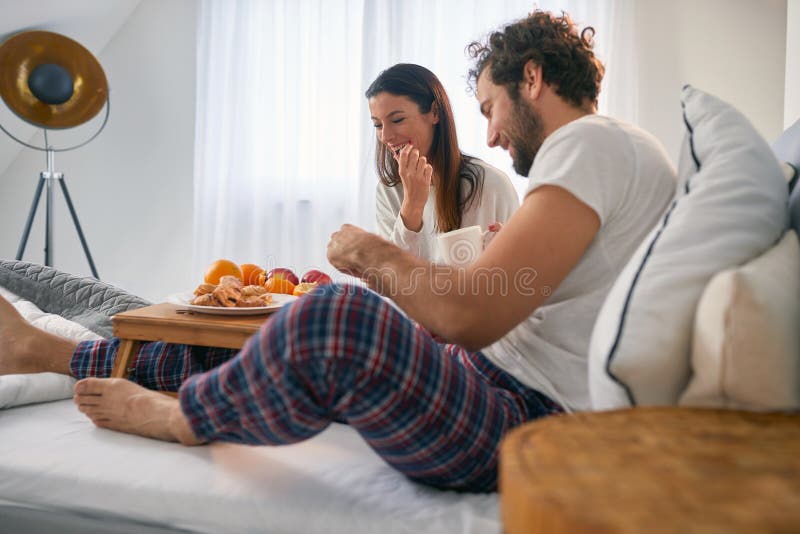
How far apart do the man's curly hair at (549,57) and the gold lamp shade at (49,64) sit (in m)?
2.72

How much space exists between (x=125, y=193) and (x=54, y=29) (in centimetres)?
101

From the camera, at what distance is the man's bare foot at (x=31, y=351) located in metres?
1.57

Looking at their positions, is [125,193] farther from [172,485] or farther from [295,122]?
[172,485]

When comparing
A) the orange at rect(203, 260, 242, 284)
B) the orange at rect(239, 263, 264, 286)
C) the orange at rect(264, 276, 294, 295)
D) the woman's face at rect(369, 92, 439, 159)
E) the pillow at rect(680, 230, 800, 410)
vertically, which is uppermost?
the woman's face at rect(369, 92, 439, 159)

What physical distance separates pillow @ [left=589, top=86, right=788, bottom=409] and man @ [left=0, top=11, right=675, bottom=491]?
139mm

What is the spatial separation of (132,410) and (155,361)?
30 centimetres

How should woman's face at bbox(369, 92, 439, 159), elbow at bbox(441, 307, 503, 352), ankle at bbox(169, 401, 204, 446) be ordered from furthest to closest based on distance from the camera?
woman's face at bbox(369, 92, 439, 159), ankle at bbox(169, 401, 204, 446), elbow at bbox(441, 307, 503, 352)

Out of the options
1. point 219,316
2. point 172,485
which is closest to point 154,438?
point 172,485

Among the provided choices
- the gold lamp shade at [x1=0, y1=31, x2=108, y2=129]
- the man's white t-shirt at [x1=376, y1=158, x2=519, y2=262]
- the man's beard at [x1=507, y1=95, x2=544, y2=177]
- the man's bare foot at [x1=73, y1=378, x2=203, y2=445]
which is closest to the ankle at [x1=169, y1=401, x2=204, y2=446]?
the man's bare foot at [x1=73, y1=378, x2=203, y2=445]

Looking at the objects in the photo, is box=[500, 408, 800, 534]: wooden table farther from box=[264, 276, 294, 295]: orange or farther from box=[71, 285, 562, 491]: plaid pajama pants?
box=[264, 276, 294, 295]: orange

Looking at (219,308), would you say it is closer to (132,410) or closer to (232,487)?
(132,410)

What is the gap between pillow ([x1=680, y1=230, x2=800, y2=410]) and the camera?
71 centimetres

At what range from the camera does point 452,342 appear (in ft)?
3.55

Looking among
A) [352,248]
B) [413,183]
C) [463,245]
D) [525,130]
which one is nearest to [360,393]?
[352,248]
